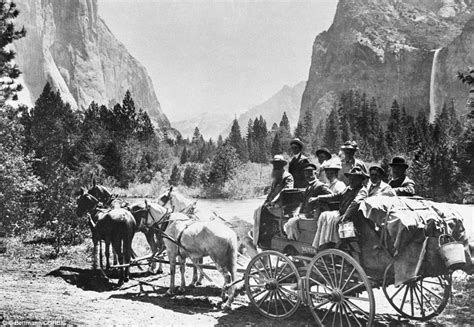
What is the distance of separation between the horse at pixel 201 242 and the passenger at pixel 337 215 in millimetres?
2349

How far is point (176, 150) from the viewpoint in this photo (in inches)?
4796

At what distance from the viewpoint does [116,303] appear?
27.6 feet

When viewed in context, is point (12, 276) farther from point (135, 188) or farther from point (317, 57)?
point (317, 57)

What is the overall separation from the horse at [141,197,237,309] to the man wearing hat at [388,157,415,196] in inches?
135

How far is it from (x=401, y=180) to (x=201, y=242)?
430 centimetres

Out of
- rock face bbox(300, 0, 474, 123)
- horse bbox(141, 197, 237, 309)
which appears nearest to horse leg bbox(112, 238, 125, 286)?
horse bbox(141, 197, 237, 309)

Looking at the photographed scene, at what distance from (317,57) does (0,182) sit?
165 meters

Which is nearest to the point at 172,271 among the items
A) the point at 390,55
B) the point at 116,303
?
the point at 116,303

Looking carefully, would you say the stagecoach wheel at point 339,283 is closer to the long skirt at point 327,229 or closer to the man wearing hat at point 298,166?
the long skirt at point 327,229

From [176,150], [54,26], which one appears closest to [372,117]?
[176,150]

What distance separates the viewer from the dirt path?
7.12m

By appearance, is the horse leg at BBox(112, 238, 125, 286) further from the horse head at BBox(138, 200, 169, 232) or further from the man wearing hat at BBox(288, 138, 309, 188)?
the man wearing hat at BBox(288, 138, 309, 188)

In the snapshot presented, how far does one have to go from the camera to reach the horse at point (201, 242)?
8344mm

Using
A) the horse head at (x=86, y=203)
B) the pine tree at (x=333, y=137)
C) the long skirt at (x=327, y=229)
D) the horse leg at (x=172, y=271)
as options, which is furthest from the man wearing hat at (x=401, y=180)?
the pine tree at (x=333, y=137)
